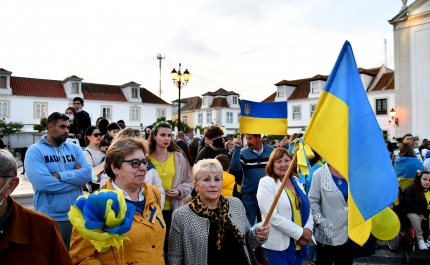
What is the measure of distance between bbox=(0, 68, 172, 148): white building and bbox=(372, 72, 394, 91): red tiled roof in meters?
30.3

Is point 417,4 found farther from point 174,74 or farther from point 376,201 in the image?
point 376,201

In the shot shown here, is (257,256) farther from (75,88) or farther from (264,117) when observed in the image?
(75,88)

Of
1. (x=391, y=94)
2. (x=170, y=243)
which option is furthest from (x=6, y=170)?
(x=391, y=94)

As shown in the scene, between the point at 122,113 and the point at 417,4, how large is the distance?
3813 centimetres

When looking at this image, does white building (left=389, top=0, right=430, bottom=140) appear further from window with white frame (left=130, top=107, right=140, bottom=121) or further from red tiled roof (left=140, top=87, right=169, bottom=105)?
window with white frame (left=130, top=107, right=140, bottom=121)

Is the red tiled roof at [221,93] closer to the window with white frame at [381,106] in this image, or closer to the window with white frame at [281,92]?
the window with white frame at [281,92]

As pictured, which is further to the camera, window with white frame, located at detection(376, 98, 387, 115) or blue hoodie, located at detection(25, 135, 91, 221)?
window with white frame, located at detection(376, 98, 387, 115)

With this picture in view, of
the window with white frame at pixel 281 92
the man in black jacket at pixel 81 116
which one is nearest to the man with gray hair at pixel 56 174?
the man in black jacket at pixel 81 116

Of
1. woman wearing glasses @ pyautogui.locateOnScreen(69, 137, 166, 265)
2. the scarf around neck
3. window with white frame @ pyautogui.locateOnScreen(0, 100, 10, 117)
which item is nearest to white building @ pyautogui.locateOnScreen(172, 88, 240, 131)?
window with white frame @ pyautogui.locateOnScreen(0, 100, 10, 117)

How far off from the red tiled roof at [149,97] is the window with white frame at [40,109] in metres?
13.7

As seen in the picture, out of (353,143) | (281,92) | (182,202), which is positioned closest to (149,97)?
(281,92)

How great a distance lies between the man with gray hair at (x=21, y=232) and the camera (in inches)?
71.4

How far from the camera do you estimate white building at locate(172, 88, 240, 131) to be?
56.8 metres

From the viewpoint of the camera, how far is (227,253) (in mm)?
2871
